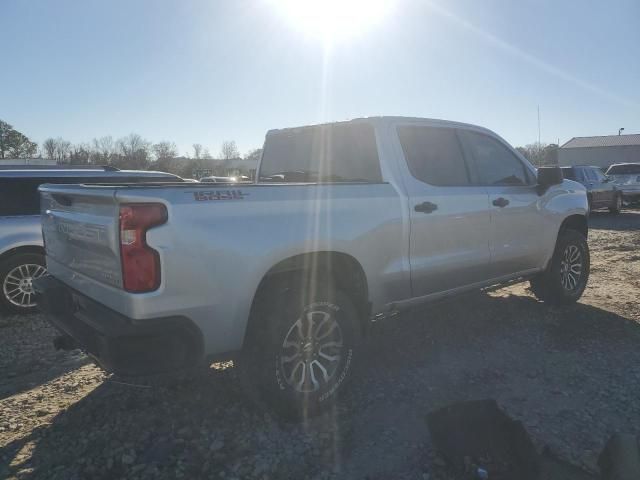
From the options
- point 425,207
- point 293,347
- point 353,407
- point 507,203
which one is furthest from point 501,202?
point 293,347

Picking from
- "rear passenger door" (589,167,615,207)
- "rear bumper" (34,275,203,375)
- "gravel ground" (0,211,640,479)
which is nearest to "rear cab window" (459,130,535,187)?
"gravel ground" (0,211,640,479)

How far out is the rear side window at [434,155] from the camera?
4.12 meters

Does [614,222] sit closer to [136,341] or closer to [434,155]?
[434,155]

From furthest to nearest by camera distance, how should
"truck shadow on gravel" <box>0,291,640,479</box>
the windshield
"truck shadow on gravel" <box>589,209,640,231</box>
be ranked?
the windshield
"truck shadow on gravel" <box>589,209,640,231</box>
"truck shadow on gravel" <box>0,291,640,479</box>

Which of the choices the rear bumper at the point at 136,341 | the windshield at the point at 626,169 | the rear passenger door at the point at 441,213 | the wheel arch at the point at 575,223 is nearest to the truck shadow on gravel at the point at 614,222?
the windshield at the point at 626,169

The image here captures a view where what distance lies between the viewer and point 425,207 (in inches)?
154

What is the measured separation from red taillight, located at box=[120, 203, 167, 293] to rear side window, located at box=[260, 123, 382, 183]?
6.26ft

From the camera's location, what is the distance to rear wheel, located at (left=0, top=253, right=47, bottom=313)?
5617mm

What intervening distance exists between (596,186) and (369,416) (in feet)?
55.4

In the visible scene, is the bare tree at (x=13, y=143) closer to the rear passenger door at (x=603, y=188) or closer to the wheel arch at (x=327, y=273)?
the rear passenger door at (x=603, y=188)

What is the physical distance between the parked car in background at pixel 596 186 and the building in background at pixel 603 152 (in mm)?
50207

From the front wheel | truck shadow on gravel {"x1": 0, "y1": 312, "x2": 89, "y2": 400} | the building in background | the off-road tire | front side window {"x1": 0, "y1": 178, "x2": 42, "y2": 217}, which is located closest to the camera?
the off-road tire

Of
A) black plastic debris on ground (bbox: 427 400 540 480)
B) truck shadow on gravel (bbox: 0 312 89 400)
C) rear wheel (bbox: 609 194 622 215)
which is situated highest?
rear wheel (bbox: 609 194 622 215)

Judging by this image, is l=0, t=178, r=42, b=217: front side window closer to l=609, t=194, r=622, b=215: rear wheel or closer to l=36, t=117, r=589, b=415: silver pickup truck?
l=36, t=117, r=589, b=415: silver pickup truck
